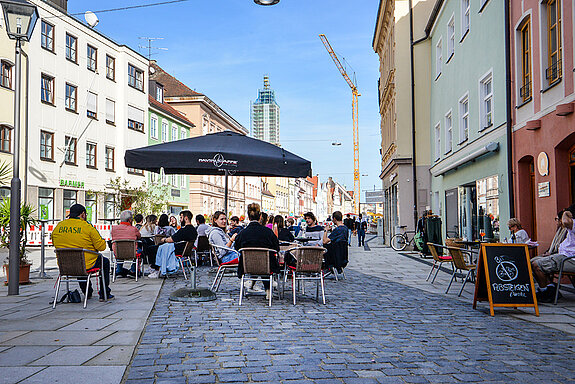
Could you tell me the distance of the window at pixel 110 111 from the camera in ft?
115

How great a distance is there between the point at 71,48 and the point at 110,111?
5.18 metres

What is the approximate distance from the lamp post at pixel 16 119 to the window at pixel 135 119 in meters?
28.1

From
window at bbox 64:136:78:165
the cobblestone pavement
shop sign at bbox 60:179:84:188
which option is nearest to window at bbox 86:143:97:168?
window at bbox 64:136:78:165

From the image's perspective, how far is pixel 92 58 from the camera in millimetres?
33531

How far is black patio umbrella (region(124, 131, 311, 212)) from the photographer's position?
11.0m

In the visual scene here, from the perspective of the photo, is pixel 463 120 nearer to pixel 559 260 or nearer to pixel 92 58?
pixel 559 260

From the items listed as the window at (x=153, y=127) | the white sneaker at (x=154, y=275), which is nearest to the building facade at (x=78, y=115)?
the window at (x=153, y=127)

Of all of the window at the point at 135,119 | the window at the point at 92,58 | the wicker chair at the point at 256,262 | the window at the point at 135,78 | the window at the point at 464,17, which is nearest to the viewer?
Result: the wicker chair at the point at 256,262

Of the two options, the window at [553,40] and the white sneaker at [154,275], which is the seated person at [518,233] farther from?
the white sneaker at [154,275]

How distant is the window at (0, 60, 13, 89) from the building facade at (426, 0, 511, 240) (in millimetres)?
18888

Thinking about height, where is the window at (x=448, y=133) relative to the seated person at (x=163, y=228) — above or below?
above

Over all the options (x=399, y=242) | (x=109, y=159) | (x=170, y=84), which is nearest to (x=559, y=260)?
(x=399, y=242)

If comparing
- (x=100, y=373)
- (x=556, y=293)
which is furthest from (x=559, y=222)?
(x=100, y=373)

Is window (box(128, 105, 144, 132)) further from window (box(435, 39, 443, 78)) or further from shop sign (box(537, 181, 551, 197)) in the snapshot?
shop sign (box(537, 181, 551, 197))
